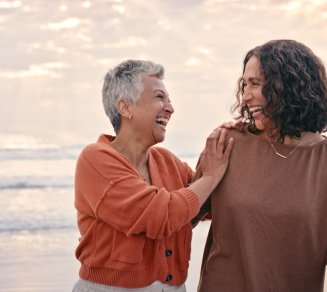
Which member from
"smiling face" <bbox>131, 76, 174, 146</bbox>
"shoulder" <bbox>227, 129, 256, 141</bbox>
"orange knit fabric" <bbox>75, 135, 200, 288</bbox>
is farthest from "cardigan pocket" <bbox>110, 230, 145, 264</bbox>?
"shoulder" <bbox>227, 129, 256, 141</bbox>

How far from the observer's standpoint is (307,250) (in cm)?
280

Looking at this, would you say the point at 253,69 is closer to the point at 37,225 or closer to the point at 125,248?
the point at 125,248

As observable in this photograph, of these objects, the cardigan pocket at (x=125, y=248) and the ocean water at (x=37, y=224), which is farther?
the ocean water at (x=37, y=224)

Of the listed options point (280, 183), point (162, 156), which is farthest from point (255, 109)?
point (162, 156)

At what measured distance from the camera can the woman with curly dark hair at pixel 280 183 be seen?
2789 mm

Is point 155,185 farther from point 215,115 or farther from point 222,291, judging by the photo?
point 215,115

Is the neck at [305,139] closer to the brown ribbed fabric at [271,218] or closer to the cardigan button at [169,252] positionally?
the brown ribbed fabric at [271,218]

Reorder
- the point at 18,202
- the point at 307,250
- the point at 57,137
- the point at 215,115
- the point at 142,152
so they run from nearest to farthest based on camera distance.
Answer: the point at 307,250 → the point at 142,152 → the point at 18,202 → the point at 215,115 → the point at 57,137

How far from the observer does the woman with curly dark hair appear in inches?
110

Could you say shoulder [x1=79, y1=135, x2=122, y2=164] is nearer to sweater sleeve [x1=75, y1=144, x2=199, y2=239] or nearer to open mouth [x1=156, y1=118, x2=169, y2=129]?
sweater sleeve [x1=75, y1=144, x2=199, y2=239]

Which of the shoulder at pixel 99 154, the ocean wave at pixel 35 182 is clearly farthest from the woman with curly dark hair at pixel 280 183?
the ocean wave at pixel 35 182

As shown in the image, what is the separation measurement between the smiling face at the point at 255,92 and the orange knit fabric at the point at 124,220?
428mm

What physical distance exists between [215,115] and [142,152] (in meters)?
12.9

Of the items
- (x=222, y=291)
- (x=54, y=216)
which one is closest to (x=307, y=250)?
(x=222, y=291)
